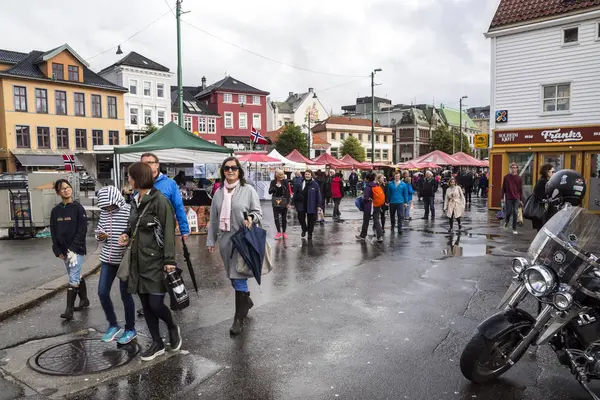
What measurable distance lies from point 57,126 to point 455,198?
41231 mm

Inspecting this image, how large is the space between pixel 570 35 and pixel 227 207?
18504mm

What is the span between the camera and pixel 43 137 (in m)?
43.8

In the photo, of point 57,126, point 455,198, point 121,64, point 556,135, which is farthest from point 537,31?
point 121,64

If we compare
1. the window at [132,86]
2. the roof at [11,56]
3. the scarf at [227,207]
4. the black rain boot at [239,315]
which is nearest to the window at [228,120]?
the window at [132,86]

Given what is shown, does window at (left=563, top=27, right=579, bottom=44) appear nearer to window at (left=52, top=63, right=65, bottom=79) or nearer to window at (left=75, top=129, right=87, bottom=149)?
window at (left=52, top=63, right=65, bottom=79)

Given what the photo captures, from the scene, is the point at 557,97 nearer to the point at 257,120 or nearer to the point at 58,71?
the point at 58,71

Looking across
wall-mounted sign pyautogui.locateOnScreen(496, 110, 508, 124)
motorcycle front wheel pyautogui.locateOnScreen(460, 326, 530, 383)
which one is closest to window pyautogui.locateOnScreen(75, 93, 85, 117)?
wall-mounted sign pyautogui.locateOnScreen(496, 110, 508, 124)

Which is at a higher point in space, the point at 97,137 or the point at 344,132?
the point at 344,132

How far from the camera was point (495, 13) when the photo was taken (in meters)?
20.4

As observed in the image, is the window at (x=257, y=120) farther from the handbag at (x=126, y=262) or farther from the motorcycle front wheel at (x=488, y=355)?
the motorcycle front wheel at (x=488, y=355)

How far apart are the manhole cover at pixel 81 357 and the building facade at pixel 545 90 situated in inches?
669

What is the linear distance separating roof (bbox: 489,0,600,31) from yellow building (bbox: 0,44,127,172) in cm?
3744

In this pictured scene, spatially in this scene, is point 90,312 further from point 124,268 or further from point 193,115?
point 193,115

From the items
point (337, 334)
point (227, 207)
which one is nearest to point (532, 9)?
point (227, 207)
